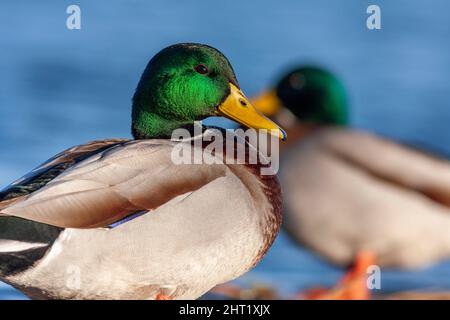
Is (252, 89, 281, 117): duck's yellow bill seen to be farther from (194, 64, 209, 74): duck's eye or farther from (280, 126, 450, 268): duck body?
(194, 64, 209, 74): duck's eye

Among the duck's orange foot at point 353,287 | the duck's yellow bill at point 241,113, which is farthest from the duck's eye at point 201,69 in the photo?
the duck's orange foot at point 353,287

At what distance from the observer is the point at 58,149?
10.7m

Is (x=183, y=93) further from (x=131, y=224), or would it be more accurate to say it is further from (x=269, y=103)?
(x=269, y=103)

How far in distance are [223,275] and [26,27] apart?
41.3 feet

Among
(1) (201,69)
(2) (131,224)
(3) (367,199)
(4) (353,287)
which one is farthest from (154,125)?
(3) (367,199)

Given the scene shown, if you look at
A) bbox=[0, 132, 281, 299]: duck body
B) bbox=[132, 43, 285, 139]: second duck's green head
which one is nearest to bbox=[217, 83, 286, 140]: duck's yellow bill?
bbox=[132, 43, 285, 139]: second duck's green head

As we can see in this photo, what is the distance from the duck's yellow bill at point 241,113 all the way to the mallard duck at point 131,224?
0.29 meters

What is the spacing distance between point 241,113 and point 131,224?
913mm

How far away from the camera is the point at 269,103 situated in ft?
30.0

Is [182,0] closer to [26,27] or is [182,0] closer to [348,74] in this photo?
[26,27]

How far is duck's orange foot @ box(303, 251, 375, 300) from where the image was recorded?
670cm

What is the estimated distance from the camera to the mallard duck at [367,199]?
306 inches

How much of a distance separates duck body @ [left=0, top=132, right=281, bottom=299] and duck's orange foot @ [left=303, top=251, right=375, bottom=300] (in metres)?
2.15

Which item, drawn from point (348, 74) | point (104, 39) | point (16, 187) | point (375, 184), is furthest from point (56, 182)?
point (104, 39)
